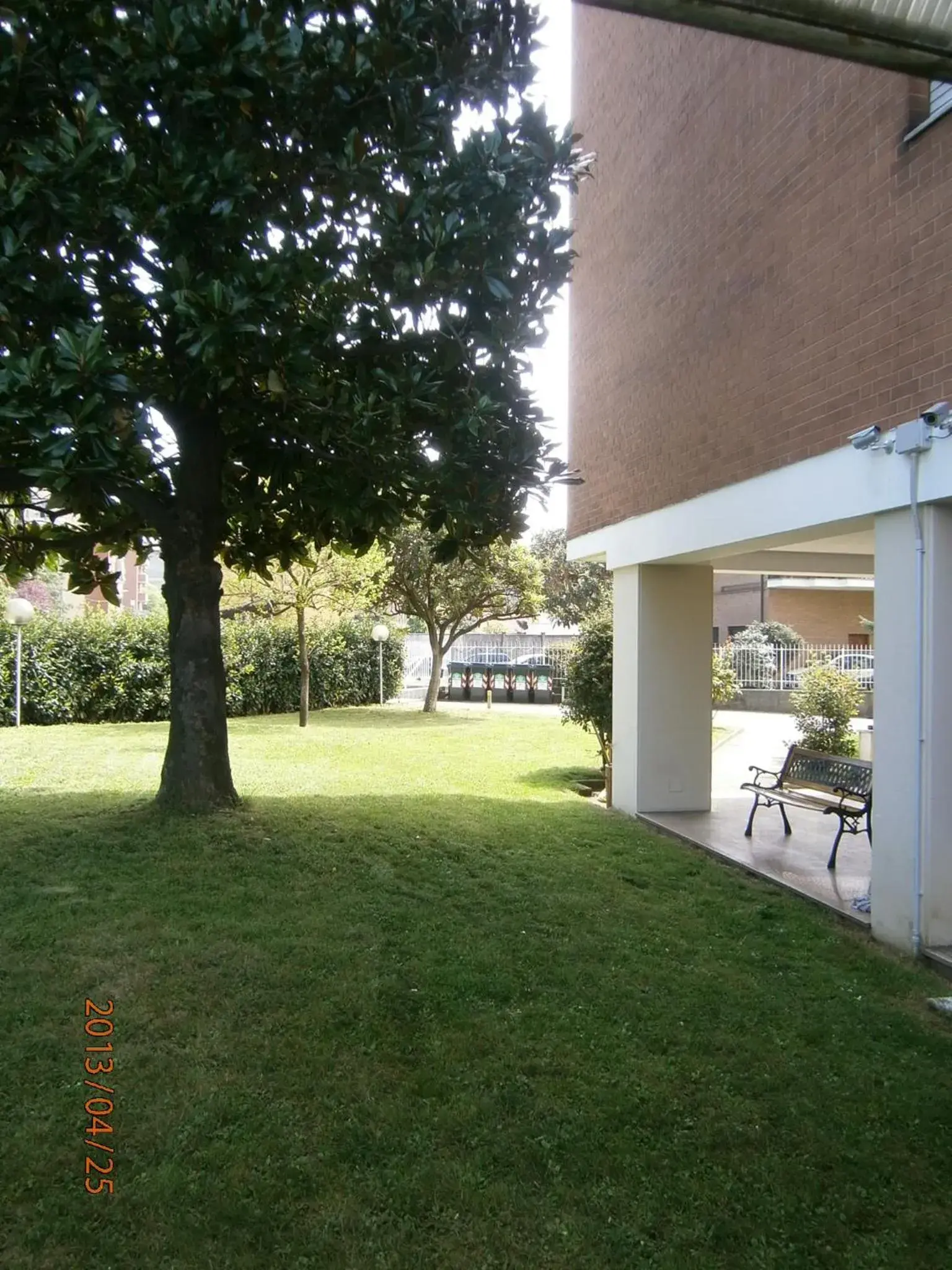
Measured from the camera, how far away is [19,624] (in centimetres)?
1617

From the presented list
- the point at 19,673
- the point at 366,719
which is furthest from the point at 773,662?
the point at 19,673

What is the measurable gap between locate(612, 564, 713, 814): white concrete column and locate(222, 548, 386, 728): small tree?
8899 millimetres

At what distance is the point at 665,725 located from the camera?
941cm

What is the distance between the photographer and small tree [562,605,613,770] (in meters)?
12.1

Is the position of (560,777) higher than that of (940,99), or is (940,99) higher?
(940,99)

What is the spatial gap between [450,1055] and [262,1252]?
130 centimetres

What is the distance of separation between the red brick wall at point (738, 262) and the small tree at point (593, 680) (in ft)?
6.87

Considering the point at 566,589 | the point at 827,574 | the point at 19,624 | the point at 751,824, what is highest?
the point at 566,589

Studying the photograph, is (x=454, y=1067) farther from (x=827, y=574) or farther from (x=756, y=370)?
(x=827, y=574)

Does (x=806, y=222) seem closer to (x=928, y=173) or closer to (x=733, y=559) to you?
(x=928, y=173)

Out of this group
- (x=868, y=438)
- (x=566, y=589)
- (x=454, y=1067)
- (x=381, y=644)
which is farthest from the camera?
(x=566, y=589)

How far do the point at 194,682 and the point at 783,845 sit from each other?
5287 millimetres

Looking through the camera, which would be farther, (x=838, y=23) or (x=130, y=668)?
(x=130, y=668)

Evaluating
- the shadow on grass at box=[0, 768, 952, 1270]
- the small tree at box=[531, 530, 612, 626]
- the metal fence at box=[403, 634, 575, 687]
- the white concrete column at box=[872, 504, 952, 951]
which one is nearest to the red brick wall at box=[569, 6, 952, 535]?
the white concrete column at box=[872, 504, 952, 951]
